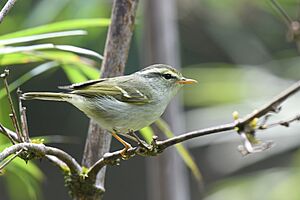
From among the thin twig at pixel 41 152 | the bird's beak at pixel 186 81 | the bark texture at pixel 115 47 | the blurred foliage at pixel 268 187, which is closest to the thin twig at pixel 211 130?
the thin twig at pixel 41 152

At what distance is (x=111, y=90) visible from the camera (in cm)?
144

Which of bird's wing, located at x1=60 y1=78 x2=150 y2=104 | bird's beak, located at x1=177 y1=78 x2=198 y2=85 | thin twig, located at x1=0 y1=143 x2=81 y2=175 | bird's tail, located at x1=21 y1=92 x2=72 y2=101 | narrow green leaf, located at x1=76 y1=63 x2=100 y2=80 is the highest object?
bird's beak, located at x1=177 y1=78 x2=198 y2=85

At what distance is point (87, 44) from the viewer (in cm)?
258

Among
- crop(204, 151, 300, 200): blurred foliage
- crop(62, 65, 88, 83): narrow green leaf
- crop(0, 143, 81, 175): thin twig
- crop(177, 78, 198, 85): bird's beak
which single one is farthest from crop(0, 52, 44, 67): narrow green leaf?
crop(204, 151, 300, 200): blurred foliage

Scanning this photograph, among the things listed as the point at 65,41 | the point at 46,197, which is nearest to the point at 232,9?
the point at 65,41

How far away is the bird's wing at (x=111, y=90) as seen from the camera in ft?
4.42

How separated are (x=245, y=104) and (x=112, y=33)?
1.24 metres

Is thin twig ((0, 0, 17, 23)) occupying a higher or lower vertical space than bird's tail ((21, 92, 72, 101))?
higher

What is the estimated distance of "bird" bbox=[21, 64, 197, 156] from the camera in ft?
4.38

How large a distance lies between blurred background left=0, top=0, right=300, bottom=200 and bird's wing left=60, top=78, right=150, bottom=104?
0.03 meters

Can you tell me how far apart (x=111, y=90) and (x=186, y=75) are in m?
1.65

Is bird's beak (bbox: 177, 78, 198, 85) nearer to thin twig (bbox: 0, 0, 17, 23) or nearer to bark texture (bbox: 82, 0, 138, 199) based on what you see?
bark texture (bbox: 82, 0, 138, 199)

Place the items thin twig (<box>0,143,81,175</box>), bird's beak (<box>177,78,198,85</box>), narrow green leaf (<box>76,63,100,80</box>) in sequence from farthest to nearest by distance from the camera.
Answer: bird's beak (<box>177,78,198,85</box>)
narrow green leaf (<box>76,63,100,80</box>)
thin twig (<box>0,143,81,175</box>)

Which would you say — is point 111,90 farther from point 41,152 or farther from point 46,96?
point 41,152
